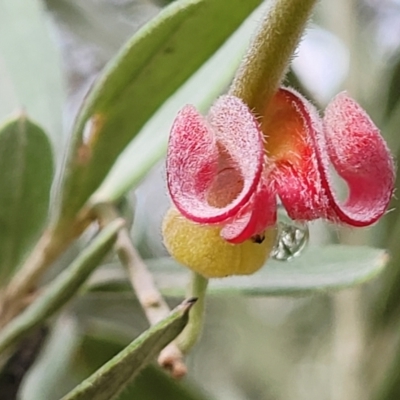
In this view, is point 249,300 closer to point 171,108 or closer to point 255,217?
point 171,108

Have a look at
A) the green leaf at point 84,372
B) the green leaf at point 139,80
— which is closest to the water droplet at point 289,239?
the green leaf at point 139,80

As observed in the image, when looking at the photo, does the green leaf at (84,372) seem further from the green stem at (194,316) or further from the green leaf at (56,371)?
the green stem at (194,316)

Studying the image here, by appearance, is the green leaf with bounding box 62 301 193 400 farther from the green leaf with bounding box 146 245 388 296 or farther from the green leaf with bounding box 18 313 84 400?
the green leaf with bounding box 18 313 84 400

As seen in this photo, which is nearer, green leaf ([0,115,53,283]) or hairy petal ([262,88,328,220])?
hairy petal ([262,88,328,220])

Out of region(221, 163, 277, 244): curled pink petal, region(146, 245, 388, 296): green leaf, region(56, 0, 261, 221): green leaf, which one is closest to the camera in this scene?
region(221, 163, 277, 244): curled pink petal

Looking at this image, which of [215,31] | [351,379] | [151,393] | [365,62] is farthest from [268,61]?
[365,62]

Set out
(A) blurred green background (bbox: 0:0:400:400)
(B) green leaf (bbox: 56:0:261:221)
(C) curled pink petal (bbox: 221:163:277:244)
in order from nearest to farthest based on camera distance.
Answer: (C) curled pink petal (bbox: 221:163:277:244) → (B) green leaf (bbox: 56:0:261:221) → (A) blurred green background (bbox: 0:0:400:400)

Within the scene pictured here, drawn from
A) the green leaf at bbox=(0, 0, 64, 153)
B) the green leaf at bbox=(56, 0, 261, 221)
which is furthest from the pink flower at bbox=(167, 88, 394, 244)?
the green leaf at bbox=(0, 0, 64, 153)

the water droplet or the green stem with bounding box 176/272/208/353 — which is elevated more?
the water droplet
